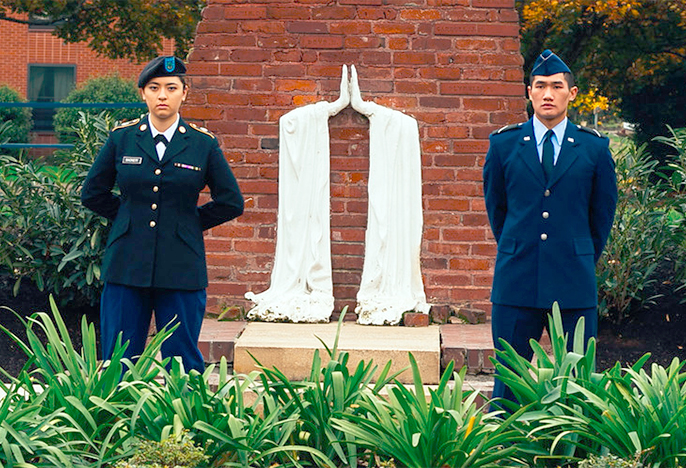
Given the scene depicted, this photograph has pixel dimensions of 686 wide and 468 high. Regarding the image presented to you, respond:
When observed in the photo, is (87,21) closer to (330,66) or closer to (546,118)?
(330,66)

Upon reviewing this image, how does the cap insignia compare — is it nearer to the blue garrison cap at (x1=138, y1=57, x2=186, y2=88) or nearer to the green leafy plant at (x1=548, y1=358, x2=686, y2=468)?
the blue garrison cap at (x1=138, y1=57, x2=186, y2=88)

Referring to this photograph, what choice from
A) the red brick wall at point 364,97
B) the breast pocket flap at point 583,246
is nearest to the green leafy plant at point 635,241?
the red brick wall at point 364,97

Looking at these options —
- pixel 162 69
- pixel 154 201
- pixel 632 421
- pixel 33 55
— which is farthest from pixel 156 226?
pixel 33 55

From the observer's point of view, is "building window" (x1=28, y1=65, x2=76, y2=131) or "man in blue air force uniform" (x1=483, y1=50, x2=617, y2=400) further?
"building window" (x1=28, y1=65, x2=76, y2=131)

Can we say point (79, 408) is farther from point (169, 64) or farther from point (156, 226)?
point (169, 64)

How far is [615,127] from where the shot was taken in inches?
1999

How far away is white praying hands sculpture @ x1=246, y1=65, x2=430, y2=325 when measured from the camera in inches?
231

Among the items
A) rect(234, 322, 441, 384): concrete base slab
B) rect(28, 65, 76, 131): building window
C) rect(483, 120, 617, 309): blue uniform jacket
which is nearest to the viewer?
rect(483, 120, 617, 309): blue uniform jacket

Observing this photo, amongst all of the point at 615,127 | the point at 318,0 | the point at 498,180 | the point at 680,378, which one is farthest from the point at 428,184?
the point at 615,127

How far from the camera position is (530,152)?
157 inches

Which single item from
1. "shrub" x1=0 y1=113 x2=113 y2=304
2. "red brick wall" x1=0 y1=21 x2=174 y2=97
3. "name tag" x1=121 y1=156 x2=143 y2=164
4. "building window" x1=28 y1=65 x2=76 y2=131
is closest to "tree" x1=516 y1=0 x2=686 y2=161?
"shrub" x1=0 y1=113 x2=113 y2=304

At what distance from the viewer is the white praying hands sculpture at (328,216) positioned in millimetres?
5859

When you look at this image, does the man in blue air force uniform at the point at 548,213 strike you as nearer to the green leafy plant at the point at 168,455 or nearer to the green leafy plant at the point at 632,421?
the green leafy plant at the point at 632,421

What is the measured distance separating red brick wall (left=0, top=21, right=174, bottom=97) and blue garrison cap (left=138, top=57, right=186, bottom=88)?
24.5 metres
